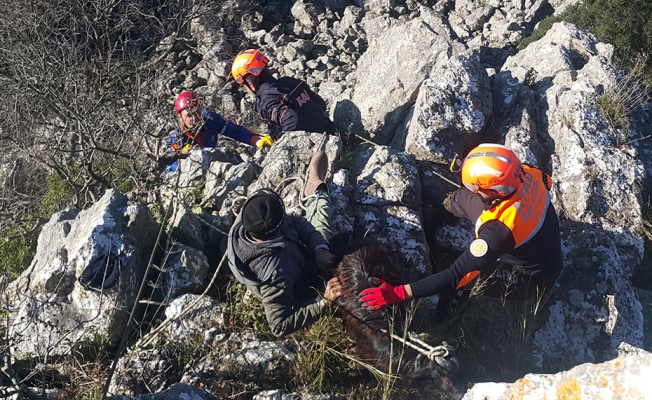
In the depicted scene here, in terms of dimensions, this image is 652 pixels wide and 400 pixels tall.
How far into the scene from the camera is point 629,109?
5.94 m

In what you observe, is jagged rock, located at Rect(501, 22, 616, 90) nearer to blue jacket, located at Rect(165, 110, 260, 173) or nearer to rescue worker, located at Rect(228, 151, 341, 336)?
blue jacket, located at Rect(165, 110, 260, 173)

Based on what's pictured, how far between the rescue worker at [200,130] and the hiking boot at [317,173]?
1.47 metres

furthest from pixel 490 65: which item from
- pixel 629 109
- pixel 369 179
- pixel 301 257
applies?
pixel 301 257

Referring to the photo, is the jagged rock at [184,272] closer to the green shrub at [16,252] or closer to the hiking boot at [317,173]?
the hiking boot at [317,173]

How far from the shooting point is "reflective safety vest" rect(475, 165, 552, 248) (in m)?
3.97

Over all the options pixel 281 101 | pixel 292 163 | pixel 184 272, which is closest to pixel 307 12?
pixel 281 101

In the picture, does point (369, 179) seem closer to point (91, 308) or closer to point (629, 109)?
point (91, 308)

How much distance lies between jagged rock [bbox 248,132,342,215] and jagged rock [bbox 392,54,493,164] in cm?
86

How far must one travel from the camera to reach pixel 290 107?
6.62 metres

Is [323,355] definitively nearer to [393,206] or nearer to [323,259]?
[323,259]

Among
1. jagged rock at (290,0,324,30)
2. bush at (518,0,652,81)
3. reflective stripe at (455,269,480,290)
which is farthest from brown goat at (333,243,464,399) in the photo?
jagged rock at (290,0,324,30)

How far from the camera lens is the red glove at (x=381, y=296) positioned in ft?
12.4

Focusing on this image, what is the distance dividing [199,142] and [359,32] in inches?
160

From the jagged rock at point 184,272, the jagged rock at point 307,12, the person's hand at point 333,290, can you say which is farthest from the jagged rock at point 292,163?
the jagged rock at point 307,12
